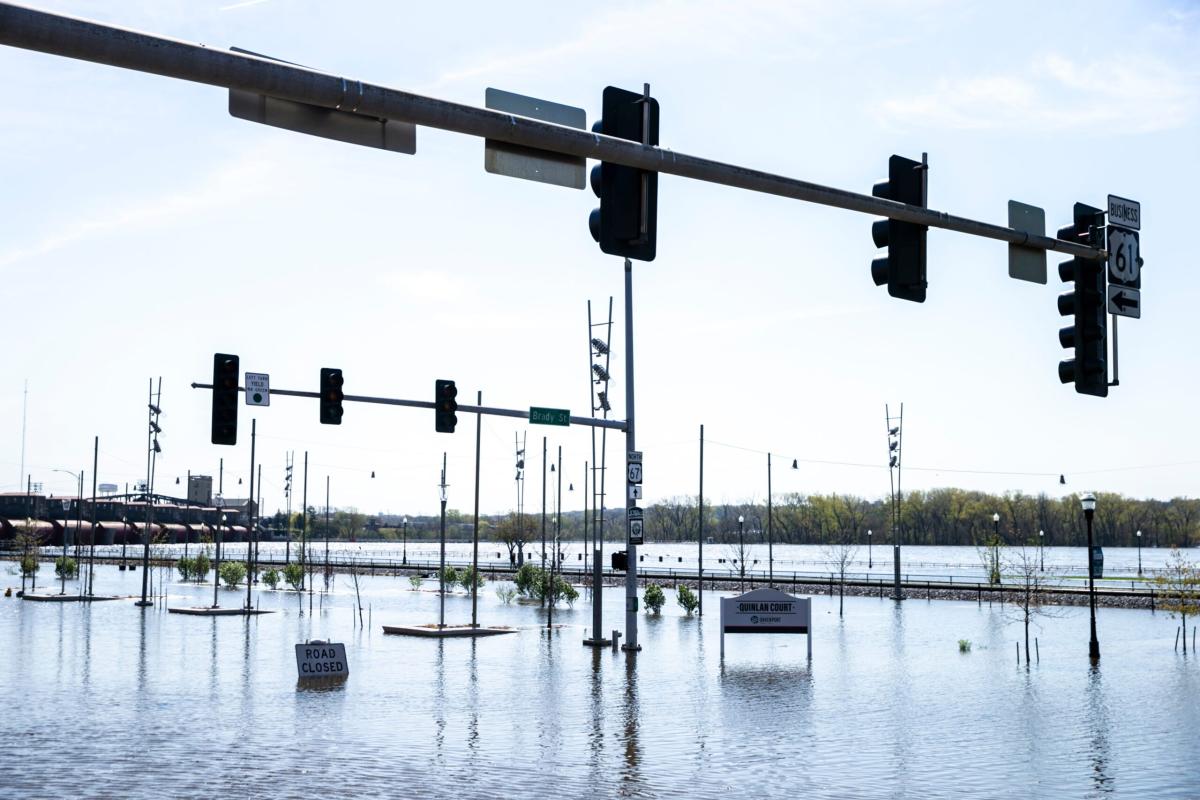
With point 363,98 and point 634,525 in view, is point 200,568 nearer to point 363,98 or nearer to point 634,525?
point 634,525

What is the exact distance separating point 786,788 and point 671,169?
1071 centimetres

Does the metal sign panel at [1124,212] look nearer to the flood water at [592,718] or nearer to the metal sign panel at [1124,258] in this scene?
the metal sign panel at [1124,258]

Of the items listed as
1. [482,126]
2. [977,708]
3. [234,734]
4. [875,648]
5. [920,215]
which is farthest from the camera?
[875,648]

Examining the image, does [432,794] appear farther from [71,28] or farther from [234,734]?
[71,28]

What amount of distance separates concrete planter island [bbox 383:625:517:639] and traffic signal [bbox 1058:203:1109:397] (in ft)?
109

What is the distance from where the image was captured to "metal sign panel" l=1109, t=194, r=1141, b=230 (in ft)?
41.9

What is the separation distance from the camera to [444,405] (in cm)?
2914

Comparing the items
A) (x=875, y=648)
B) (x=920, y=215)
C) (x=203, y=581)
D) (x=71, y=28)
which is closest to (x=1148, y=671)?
(x=875, y=648)

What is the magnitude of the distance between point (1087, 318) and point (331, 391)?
1815 cm

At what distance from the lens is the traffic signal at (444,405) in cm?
2891

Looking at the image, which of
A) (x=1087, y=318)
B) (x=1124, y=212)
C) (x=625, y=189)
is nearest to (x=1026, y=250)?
(x=1087, y=318)

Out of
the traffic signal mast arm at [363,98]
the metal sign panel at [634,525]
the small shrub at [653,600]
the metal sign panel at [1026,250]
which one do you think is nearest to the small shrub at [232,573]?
the small shrub at [653,600]

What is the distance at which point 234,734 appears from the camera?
21375mm

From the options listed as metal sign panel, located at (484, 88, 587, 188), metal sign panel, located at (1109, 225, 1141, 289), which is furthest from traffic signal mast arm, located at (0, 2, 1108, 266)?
metal sign panel, located at (1109, 225, 1141, 289)
